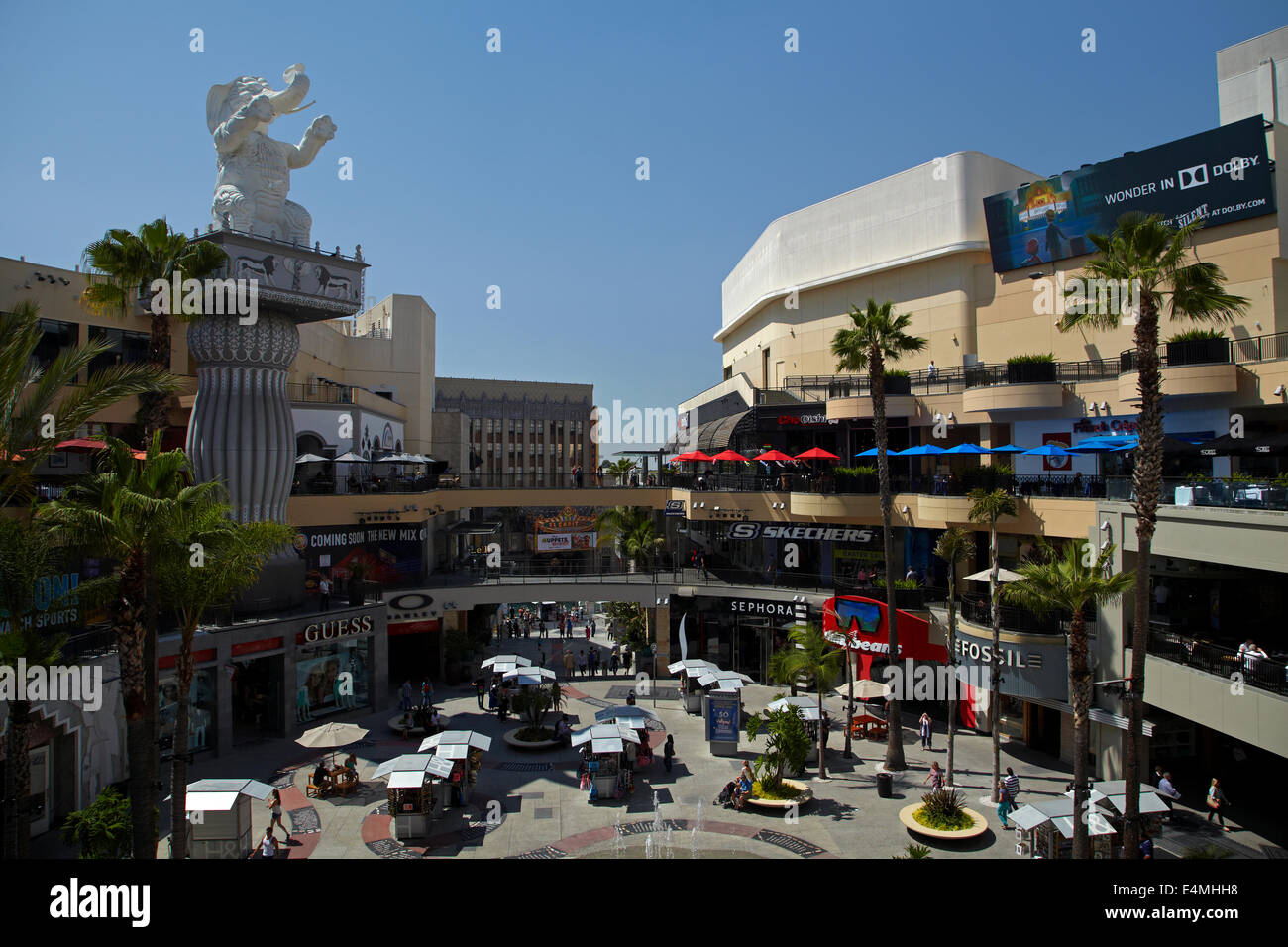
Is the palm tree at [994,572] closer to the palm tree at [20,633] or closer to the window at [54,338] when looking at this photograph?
the palm tree at [20,633]

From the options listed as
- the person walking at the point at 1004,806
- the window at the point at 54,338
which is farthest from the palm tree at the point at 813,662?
the window at the point at 54,338

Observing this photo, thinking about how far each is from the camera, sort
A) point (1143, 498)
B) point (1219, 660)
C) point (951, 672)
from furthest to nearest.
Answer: point (951, 672) → point (1219, 660) → point (1143, 498)

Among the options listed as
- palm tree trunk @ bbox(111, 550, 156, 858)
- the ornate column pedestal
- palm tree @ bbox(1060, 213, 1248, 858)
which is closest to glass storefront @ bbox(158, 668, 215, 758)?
the ornate column pedestal

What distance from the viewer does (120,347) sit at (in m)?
32.1

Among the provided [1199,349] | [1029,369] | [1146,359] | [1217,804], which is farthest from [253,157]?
[1217,804]

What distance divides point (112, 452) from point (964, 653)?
2433cm

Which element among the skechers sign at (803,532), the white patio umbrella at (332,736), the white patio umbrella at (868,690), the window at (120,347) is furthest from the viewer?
the skechers sign at (803,532)

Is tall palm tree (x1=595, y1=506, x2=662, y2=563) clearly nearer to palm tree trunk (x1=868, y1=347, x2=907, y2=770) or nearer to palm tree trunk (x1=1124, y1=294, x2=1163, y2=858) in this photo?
palm tree trunk (x1=868, y1=347, x2=907, y2=770)

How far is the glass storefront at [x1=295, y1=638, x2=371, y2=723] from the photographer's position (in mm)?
28766

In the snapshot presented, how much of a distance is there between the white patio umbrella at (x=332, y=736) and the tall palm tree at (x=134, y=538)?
10.4 meters

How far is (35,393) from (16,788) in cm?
610

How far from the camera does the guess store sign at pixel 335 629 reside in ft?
93.9

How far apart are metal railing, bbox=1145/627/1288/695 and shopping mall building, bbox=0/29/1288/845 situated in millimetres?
73
